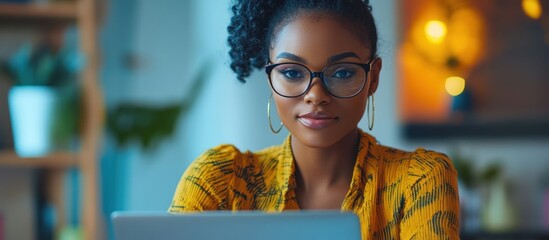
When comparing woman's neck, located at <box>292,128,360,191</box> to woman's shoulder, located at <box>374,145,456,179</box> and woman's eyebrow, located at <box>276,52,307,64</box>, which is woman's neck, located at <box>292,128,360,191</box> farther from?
woman's eyebrow, located at <box>276,52,307,64</box>

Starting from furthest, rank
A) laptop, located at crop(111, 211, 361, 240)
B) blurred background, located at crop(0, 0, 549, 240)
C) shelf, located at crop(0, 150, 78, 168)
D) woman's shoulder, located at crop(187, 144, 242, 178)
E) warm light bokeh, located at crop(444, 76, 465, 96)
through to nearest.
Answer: warm light bokeh, located at crop(444, 76, 465, 96)
blurred background, located at crop(0, 0, 549, 240)
shelf, located at crop(0, 150, 78, 168)
woman's shoulder, located at crop(187, 144, 242, 178)
laptop, located at crop(111, 211, 361, 240)

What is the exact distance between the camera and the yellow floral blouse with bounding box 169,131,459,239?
54.5 inches

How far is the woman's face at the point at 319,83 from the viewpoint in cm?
136

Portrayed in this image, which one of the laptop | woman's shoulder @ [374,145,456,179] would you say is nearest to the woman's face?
woman's shoulder @ [374,145,456,179]

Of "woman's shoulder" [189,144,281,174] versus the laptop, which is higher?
"woman's shoulder" [189,144,281,174]

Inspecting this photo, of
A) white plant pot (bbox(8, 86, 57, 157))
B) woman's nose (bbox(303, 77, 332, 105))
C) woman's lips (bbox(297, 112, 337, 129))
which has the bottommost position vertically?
white plant pot (bbox(8, 86, 57, 157))

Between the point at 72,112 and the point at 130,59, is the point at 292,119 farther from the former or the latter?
the point at 130,59

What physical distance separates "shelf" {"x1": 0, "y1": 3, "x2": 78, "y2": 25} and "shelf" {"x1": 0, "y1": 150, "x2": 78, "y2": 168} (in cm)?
47

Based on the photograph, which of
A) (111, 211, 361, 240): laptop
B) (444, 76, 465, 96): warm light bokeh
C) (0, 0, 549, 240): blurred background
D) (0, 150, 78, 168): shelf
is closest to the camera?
(111, 211, 361, 240): laptop

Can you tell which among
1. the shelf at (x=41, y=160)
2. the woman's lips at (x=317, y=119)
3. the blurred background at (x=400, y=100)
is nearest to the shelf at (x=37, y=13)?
the shelf at (x=41, y=160)

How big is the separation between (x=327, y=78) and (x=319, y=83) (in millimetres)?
16

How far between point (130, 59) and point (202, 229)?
3.49 metres

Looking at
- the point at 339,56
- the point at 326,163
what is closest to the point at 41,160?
the point at 326,163

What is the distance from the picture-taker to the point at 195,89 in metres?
4.23
